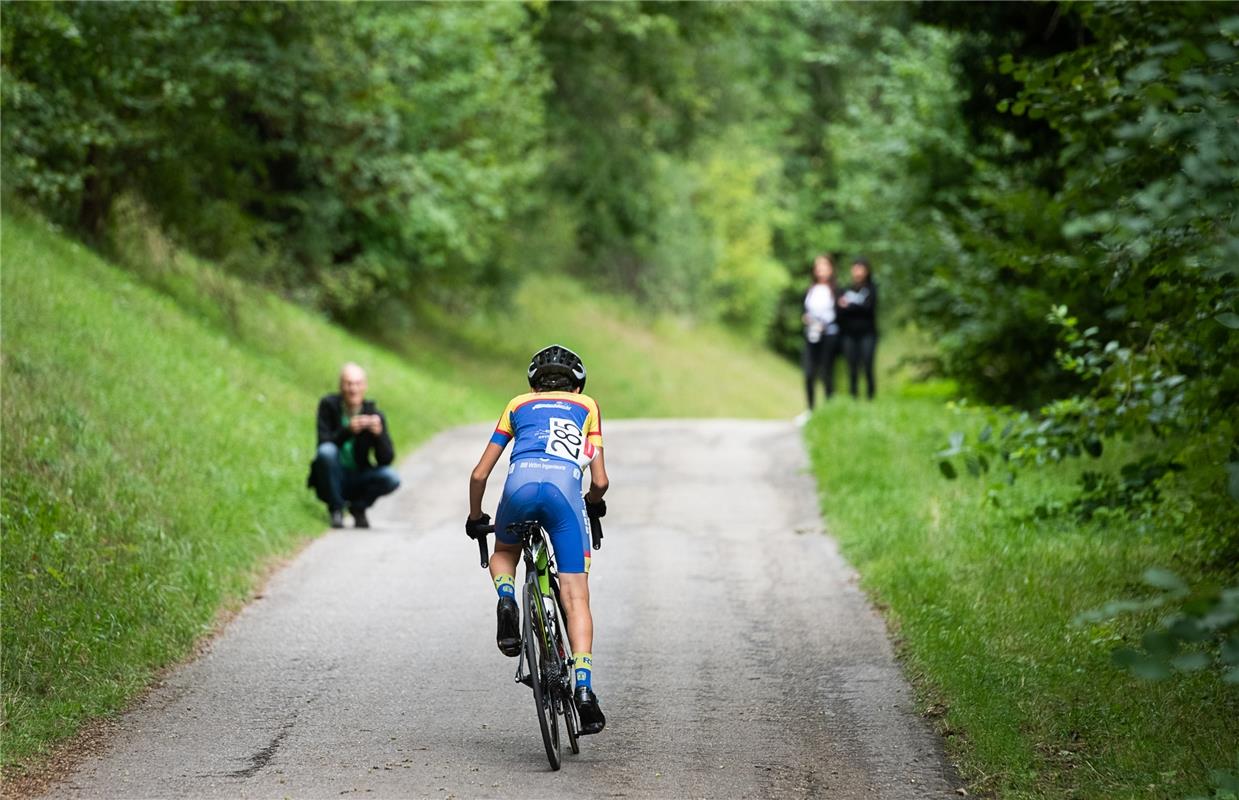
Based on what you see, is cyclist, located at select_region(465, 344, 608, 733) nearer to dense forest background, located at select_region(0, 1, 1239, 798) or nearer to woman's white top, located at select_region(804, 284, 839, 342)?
dense forest background, located at select_region(0, 1, 1239, 798)

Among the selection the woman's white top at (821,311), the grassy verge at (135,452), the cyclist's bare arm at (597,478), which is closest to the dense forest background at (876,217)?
the grassy verge at (135,452)

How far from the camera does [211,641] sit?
938 cm

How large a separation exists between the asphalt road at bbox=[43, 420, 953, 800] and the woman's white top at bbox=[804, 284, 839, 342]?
6.64 meters

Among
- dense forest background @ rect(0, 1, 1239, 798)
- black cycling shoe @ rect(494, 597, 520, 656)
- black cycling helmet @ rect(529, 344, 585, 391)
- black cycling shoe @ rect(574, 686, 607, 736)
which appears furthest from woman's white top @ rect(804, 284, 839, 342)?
black cycling shoe @ rect(574, 686, 607, 736)

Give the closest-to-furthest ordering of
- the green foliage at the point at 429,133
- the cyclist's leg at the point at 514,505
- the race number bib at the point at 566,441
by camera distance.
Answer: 1. the cyclist's leg at the point at 514,505
2. the race number bib at the point at 566,441
3. the green foliage at the point at 429,133

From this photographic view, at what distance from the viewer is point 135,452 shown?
1227cm

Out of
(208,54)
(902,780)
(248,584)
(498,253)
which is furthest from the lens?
(498,253)

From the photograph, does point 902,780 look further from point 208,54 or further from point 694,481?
point 208,54

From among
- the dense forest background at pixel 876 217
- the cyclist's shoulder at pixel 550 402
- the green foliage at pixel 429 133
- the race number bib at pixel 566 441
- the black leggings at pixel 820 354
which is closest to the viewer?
the race number bib at pixel 566 441

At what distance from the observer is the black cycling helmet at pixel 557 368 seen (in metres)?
7.41

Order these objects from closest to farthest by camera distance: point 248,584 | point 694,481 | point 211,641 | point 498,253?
point 211,641
point 248,584
point 694,481
point 498,253

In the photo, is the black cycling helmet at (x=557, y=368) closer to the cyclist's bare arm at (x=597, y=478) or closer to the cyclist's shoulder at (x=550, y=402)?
the cyclist's shoulder at (x=550, y=402)

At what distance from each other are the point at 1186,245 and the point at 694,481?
937 cm

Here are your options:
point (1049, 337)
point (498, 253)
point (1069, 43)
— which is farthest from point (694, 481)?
point (498, 253)
